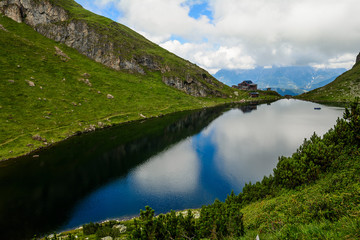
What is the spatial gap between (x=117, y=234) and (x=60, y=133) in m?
65.4

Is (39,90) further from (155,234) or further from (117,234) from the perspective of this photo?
(155,234)

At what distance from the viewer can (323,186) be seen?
1733cm

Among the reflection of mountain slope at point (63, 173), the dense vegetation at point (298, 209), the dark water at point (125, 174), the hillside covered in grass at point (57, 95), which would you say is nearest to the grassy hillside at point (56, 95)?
the hillside covered in grass at point (57, 95)

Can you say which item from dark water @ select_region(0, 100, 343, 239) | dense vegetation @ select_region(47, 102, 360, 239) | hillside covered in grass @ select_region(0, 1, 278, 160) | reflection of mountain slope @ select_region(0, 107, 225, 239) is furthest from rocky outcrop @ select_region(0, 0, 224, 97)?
dense vegetation @ select_region(47, 102, 360, 239)

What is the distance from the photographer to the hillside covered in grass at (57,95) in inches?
2724

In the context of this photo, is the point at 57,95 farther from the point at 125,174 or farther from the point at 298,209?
the point at 298,209

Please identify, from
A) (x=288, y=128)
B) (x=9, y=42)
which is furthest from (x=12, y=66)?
(x=288, y=128)

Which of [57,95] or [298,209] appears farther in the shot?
[57,95]

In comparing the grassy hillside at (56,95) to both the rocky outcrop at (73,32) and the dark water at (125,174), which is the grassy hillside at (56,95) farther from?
the dark water at (125,174)

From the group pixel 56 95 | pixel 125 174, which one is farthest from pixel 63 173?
pixel 56 95

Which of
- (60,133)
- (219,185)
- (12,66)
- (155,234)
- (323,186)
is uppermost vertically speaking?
(12,66)

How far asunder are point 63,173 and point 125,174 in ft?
55.4

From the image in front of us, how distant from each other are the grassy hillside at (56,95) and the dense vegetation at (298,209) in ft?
208

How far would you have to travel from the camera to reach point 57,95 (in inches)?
3863
